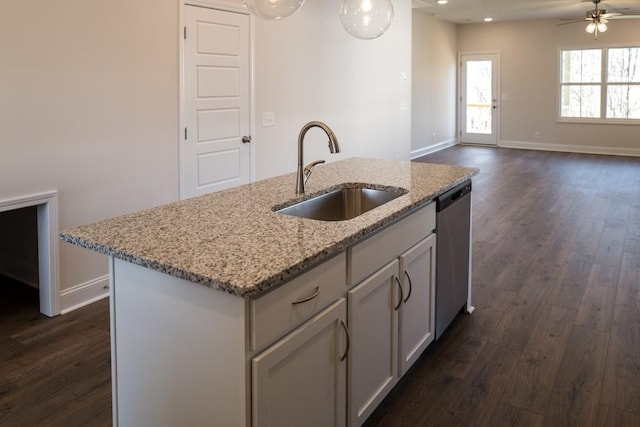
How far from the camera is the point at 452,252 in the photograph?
9.77 feet

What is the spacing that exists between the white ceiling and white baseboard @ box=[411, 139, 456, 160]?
257cm

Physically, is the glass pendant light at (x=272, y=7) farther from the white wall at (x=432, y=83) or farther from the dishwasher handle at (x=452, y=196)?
the white wall at (x=432, y=83)

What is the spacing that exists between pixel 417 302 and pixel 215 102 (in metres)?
2.71

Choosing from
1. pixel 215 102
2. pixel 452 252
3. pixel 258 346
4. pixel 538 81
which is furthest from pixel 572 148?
pixel 258 346

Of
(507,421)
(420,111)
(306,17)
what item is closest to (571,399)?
(507,421)

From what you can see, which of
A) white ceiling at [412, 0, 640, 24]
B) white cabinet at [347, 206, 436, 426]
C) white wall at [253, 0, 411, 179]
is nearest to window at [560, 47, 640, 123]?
white ceiling at [412, 0, 640, 24]

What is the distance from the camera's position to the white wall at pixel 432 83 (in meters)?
10.3

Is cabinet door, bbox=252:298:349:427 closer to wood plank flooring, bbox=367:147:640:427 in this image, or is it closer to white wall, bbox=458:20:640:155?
wood plank flooring, bbox=367:147:640:427

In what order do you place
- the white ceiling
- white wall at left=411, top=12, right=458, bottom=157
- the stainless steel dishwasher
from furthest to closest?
white wall at left=411, top=12, right=458, bottom=157 < the white ceiling < the stainless steel dishwasher

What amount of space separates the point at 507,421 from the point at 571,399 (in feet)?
1.25

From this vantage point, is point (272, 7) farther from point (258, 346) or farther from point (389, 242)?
point (258, 346)

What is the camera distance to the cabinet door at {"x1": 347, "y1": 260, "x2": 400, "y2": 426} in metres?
2.01

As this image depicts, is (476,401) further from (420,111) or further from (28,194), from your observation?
(420,111)

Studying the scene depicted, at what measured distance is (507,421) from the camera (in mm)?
2314
